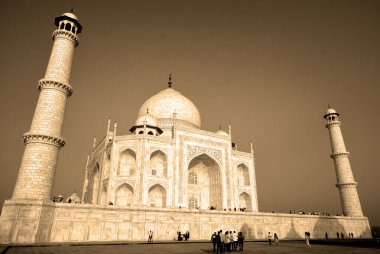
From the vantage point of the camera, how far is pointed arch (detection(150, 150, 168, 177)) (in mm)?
25781

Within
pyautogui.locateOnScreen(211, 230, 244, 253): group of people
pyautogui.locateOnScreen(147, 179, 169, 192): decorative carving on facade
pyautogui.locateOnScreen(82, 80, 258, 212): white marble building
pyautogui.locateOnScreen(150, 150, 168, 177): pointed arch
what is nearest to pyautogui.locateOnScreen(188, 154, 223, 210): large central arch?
pyautogui.locateOnScreen(82, 80, 258, 212): white marble building

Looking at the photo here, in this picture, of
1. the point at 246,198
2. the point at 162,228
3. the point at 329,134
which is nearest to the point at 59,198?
the point at 162,228

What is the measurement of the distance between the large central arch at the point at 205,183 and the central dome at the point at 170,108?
5.87m

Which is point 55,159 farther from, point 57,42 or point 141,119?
point 141,119

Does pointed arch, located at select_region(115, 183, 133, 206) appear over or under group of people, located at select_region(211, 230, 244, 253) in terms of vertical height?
over

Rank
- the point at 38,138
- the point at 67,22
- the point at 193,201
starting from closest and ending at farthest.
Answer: the point at 38,138
the point at 67,22
the point at 193,201

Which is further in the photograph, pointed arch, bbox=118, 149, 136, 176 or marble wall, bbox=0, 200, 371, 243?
pointed arch, bbox=118, 149, 136, 176

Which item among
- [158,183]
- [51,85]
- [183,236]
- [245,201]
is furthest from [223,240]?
[245,201]

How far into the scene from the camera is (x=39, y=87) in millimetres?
17266

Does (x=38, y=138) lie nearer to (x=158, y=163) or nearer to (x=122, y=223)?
(x=122, y=223)

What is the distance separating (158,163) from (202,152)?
4.34 metres

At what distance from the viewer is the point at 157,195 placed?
24656mm

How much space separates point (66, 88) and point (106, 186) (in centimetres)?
983

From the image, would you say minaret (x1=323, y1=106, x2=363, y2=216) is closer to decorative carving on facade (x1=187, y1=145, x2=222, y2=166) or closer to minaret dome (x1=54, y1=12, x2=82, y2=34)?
decorative carving on facade (x1=187, y1=145, x2=222, y2=166)
